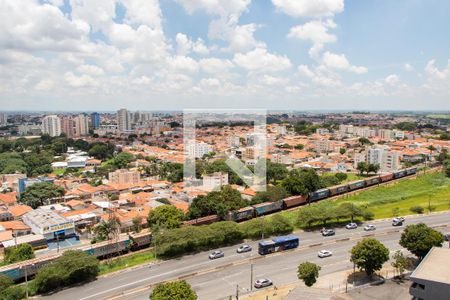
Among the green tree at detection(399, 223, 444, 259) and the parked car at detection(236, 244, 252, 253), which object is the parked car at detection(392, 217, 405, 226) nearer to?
the green tree at detection(399, 223, 444, 259)

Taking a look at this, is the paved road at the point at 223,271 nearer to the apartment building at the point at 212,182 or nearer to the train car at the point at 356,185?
the apartment building at the point at 212,182

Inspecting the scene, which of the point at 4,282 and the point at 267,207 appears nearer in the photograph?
the point at 4,282

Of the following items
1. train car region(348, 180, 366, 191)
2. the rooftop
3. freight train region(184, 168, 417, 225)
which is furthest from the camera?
train car region(348, 180, 366, 191)

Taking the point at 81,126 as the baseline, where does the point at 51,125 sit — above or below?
above

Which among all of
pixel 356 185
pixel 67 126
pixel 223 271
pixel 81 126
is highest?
pixel 67 126

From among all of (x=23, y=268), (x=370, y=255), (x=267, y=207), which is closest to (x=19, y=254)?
(x=23, y=268)

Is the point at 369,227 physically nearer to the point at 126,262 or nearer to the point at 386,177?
the point at 126,262

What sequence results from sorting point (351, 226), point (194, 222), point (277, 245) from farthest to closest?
point (194, 222) → point (351, 226) → point (277, 245)

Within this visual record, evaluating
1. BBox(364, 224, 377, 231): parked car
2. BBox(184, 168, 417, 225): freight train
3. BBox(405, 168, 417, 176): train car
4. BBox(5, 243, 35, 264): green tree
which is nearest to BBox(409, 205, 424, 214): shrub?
BBox(364, 224, 377, 231): parked car
